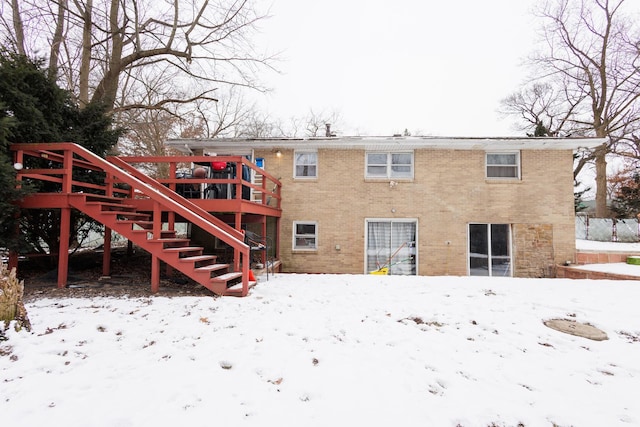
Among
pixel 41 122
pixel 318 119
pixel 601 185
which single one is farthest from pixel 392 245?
pixel 318 119

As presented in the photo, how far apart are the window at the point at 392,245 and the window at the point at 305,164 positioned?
2.77 meters

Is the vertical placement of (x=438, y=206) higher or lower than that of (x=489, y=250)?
higher

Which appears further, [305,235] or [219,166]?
[305,235]

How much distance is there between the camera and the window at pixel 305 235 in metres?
10.9

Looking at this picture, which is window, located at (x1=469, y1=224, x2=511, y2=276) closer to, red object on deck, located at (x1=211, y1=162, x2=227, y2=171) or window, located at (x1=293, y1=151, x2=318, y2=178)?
window, located at (x1=293, y1=151, x2=318, y2=178)

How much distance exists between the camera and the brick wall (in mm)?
10555

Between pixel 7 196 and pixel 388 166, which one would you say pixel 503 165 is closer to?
pixel 388 166

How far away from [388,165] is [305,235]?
3941 millimetres

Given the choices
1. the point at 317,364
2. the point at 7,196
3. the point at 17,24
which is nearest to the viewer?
the point at 317,364

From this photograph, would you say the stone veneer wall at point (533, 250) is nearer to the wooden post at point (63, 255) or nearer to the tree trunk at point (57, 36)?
the wooden post at point (63, 255)

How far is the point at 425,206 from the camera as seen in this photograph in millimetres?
10805

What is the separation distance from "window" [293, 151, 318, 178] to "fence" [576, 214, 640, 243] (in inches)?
771

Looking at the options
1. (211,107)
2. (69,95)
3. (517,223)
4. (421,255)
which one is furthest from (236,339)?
(211,107)

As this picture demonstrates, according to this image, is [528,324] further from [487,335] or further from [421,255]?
[421,255]
